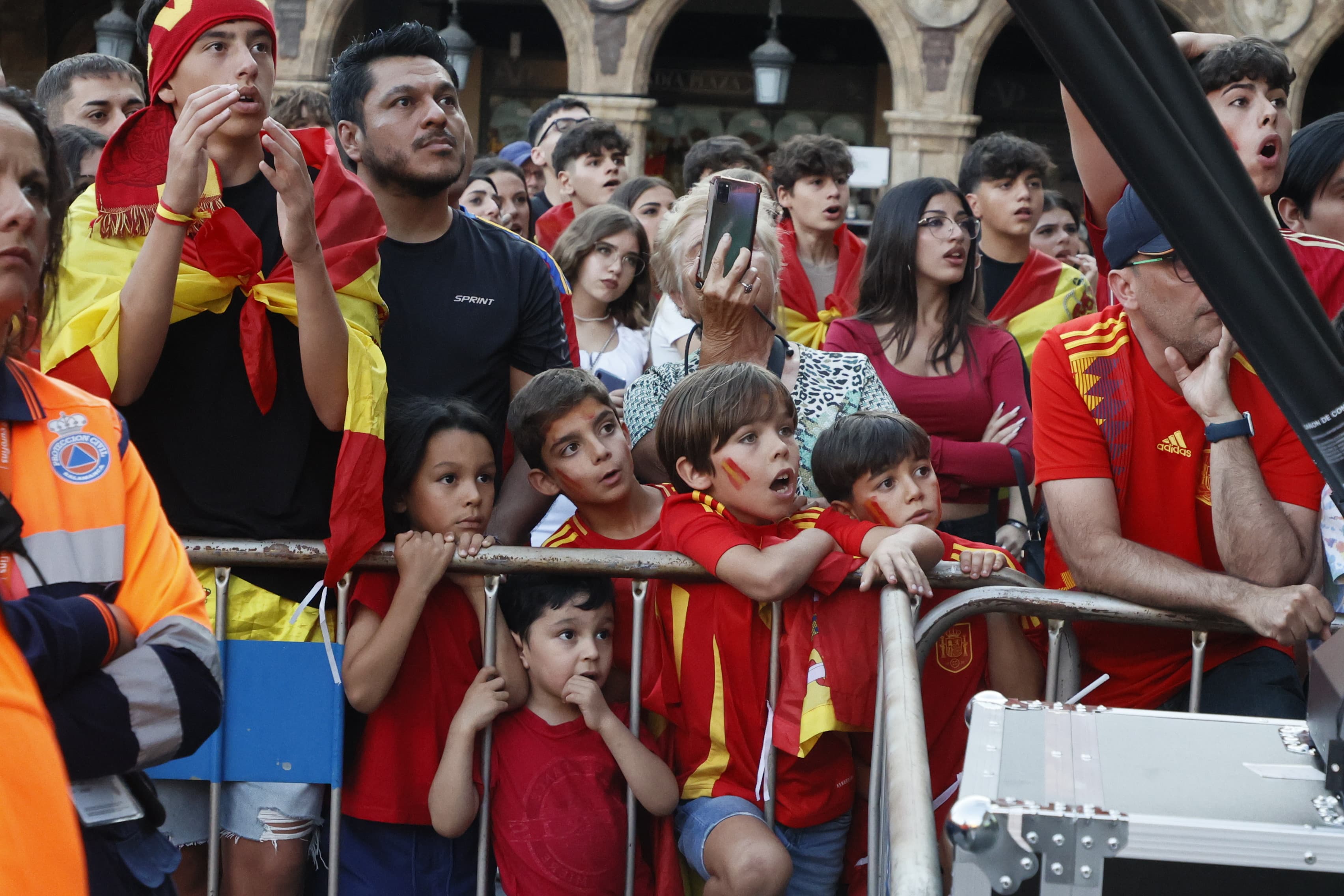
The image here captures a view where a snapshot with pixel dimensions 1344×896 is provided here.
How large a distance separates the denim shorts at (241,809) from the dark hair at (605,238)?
269cm

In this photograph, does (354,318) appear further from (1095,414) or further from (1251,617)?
(1251,617)

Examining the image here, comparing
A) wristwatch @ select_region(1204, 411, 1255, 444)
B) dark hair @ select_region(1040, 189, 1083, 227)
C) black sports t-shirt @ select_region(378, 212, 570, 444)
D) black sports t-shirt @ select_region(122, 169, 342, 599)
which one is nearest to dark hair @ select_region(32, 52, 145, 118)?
black sports t-shirt @ select_region(378, 212, 570, 444)

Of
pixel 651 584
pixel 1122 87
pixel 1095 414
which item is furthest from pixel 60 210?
pixel 1095 414

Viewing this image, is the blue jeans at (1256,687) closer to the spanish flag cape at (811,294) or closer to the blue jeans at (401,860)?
the blue jeans at (401,860)

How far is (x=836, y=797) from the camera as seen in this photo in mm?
2949

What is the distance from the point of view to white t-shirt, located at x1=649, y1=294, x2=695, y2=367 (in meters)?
4.60

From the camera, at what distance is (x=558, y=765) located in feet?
9.72

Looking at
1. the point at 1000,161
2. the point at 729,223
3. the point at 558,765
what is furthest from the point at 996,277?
the point at 558,765

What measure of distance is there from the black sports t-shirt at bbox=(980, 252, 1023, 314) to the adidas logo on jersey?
2538 mm

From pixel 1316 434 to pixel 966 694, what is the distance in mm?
2174

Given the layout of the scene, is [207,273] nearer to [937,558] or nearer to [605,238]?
[937,558]

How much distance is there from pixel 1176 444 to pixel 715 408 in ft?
3.35

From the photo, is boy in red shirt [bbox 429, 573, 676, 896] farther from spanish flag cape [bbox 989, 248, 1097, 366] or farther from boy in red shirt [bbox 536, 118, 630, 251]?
boy in red shirt [bbox 536, 118, 630, 251]

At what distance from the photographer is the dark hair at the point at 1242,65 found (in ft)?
11.2
